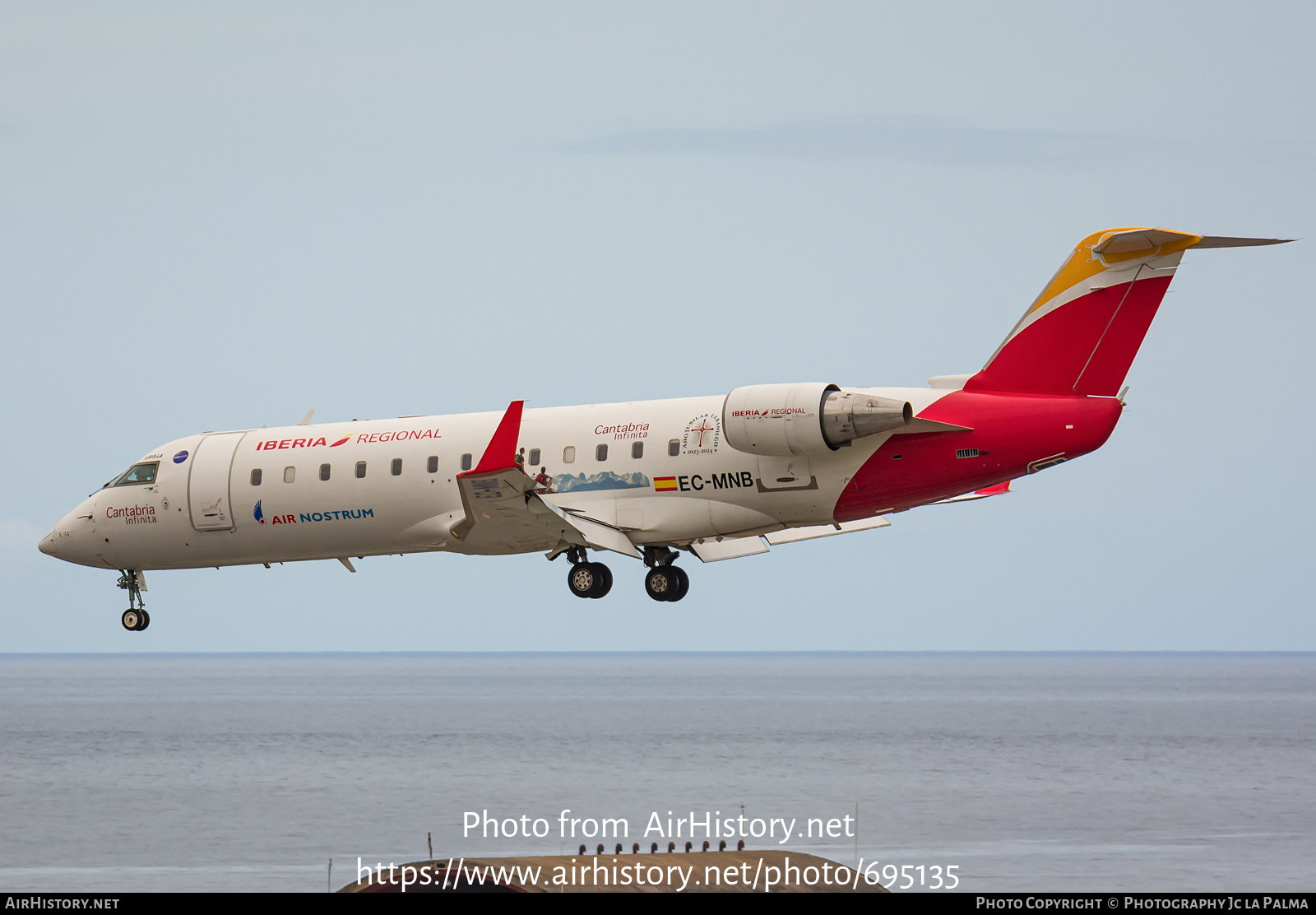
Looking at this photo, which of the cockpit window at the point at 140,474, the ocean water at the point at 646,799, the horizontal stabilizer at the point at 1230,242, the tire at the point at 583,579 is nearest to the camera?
the horizontal stabilizer at the point at 1230,242

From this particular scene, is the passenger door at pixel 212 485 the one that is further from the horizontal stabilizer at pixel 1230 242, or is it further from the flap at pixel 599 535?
the horizontal stabilizer at pixel 1230 242

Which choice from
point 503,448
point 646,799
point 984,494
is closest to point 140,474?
point 503,448

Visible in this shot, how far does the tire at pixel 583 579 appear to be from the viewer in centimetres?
3212

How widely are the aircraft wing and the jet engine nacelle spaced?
3.41 meters

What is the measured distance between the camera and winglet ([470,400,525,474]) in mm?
28438

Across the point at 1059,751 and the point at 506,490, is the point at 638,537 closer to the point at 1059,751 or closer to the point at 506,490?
the point at 506,490

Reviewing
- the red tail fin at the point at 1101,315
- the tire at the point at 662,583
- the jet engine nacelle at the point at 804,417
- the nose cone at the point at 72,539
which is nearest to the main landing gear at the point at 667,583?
the tire at the point at 662,583

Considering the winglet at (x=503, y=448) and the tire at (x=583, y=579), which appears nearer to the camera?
the winglet at (x=503, y=448)

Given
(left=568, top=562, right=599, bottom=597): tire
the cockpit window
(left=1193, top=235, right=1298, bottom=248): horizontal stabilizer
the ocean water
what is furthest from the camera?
the ocean water

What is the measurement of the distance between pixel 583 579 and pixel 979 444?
8.54m

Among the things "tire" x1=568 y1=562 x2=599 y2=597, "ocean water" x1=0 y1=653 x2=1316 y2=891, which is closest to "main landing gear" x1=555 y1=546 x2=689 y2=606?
"tire" x1=568 y1=562 x2=599 y2=597

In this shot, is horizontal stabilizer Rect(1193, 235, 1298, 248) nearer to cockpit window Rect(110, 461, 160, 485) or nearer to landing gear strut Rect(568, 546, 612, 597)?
landing gear strut Rect(568, 546, 612, 597)

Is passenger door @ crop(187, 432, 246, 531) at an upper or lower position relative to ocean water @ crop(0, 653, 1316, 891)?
lower

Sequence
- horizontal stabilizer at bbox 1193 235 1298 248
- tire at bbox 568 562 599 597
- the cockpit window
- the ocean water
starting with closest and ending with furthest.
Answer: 1. horizontal stabilizer at bbox 1193 235 1298 248
2. tire at bbox 568 562 599 597
3. the cockpit window
4. the ocean water
